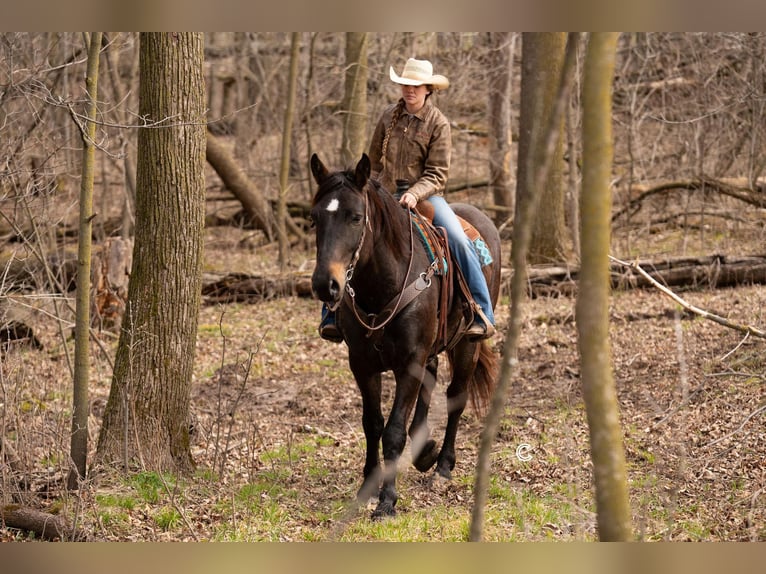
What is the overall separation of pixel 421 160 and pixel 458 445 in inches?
110

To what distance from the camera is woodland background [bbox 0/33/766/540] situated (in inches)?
230

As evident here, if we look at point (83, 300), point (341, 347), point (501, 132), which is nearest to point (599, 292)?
point (83, 300)

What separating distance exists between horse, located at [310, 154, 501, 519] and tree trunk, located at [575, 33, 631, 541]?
3063 millimetres

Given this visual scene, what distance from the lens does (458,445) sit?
8.08m

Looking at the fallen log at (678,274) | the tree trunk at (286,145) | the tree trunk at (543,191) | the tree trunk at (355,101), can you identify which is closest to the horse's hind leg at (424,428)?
the fallen log at (678,274)

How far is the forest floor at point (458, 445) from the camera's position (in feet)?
18.1

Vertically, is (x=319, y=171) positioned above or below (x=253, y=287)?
above

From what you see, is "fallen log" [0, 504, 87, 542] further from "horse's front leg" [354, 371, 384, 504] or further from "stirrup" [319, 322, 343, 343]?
"stirrup" [319, 322, 343, 343]

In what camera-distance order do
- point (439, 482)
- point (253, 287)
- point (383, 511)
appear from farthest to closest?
point (253, 287) → point (439, 482) → point (383, 511)

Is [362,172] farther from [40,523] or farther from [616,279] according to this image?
[616,279]

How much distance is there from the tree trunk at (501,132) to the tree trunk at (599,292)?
14.1 metres

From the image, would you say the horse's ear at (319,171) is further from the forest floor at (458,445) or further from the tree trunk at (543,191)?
the tree trunk at (543,191)
